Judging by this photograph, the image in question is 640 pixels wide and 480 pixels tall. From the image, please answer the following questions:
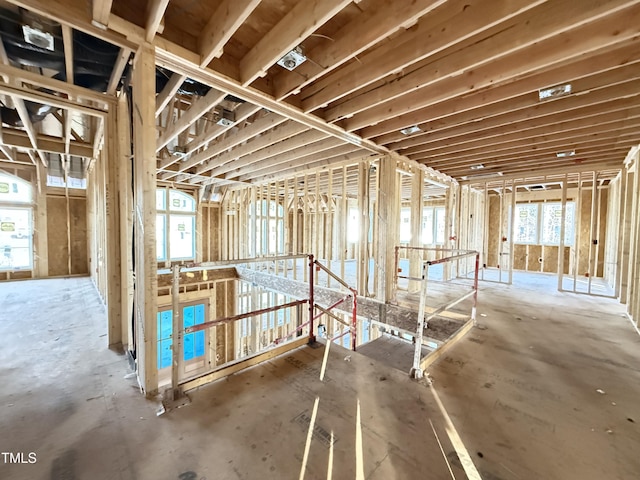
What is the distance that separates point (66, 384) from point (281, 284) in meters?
4.75

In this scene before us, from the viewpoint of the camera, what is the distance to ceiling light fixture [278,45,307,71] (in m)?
2.23

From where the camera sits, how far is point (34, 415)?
5.84ft

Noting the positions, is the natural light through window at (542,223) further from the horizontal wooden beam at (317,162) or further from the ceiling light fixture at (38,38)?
the ceiling light fixture at (38,38)

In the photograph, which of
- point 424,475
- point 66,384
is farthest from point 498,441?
point 66,384

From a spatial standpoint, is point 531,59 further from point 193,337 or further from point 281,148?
point 193,337

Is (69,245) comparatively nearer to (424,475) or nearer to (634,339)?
(424,475)

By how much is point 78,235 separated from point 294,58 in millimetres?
8981

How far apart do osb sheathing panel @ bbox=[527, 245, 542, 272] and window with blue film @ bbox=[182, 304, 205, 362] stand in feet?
37.4

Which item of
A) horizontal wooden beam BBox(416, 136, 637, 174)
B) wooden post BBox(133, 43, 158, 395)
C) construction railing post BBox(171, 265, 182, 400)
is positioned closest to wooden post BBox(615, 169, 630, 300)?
horizontal wooden beam BBox(416, 136, 637, 174)

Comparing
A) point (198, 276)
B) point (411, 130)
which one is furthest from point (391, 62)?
point (198, 276)

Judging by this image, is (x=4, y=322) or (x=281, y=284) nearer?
(x=4, y=322)

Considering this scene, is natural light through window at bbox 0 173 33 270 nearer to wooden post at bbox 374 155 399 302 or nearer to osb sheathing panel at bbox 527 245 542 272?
wooden post at bbox 374 155 399 302

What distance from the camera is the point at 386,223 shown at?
15.3 feet

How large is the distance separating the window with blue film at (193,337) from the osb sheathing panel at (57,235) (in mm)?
3544
